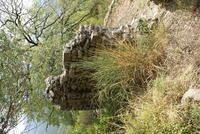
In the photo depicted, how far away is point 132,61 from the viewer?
529 cm

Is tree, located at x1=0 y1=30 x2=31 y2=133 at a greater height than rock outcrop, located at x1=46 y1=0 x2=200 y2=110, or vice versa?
rock outcrop, located at x1=46 y1=0 x2=200 y2=110

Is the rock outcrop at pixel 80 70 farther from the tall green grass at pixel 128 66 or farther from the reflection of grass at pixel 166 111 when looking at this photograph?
the reflection of grass at pixel 166 111

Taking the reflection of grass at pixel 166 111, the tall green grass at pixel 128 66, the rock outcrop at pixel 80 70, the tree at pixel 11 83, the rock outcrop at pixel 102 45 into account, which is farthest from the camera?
the tree at pixel 11 83

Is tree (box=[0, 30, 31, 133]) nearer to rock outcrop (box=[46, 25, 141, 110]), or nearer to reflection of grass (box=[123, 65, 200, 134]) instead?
rock outcrop (box=[46, 25, 141, 110])

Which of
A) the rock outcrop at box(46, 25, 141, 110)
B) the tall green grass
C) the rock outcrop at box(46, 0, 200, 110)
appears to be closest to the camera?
the rock outcrop at box(46, 0, 200, 110)

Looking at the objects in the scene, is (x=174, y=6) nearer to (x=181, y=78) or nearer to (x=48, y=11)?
(x=181, y=78)

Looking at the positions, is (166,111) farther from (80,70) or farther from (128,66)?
(80,70)

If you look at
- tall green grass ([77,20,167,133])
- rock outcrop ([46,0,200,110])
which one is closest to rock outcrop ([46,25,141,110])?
rock outcrop ([46,0,200,110])

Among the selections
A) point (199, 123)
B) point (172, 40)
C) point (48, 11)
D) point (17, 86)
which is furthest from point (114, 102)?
point (48, 11)

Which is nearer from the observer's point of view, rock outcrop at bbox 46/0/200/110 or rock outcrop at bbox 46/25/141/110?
rock outcrop at bbox 46/0/200/110

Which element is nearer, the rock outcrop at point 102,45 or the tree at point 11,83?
the rock outcrop at point 102,45

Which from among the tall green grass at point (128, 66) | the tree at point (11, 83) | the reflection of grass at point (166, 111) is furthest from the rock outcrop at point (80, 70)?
the tree at point (11, 83)

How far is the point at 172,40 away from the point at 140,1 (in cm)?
203

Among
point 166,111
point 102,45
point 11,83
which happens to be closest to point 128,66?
point 102,45
